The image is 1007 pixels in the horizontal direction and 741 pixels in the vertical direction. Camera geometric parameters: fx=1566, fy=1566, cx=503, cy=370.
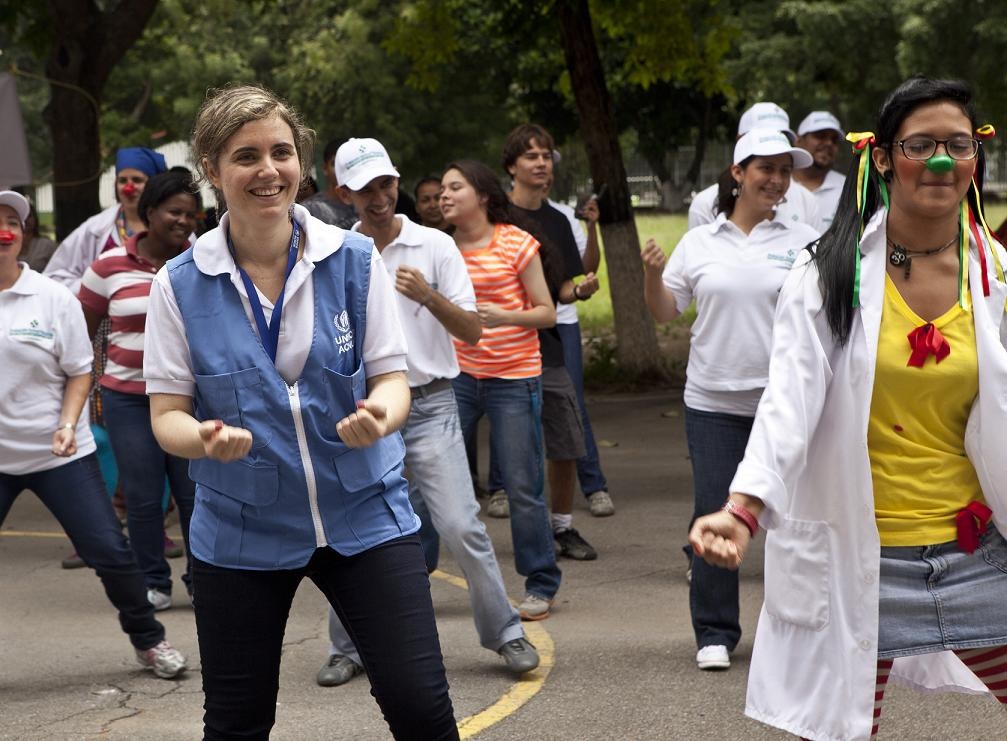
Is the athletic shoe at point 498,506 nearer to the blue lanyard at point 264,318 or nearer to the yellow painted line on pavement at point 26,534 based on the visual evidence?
the yellow painted line on pavement at point 26,534

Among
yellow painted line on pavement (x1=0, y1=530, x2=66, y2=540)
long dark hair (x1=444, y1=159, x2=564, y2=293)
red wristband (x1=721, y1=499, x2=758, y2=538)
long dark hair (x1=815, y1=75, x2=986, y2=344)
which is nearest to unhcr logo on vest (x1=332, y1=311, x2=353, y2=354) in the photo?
red wristband (x1=721, y1=499, x2=758, y2=538)

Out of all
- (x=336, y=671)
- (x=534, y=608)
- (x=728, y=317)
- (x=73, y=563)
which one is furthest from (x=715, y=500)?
(x=73, y=563)

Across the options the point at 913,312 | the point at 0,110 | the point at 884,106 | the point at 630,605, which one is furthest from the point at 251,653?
the point at 0,110

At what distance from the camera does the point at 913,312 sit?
3.74m

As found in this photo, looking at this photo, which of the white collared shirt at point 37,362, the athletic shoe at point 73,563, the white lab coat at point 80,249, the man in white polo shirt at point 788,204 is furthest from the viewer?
the white lab coat at point 80,249

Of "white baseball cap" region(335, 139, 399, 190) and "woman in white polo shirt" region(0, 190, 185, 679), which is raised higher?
"white baseball cap" region(335, 139, 399, 190)

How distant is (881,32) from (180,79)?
868 inches

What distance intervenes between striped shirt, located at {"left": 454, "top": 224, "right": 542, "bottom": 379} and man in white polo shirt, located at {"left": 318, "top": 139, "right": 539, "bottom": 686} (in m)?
0.74

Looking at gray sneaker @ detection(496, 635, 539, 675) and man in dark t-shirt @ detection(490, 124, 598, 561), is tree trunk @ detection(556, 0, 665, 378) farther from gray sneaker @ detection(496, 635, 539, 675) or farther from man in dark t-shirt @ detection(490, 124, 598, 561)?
gray sneaker @ detection(496, 635, 539, 675)

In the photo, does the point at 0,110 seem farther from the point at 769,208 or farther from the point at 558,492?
the point at 769,208

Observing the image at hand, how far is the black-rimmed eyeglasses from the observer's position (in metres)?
3.67

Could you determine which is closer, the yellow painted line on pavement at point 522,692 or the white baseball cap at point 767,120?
the yellow painted line on pavement at point 522,692

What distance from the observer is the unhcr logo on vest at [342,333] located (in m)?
3.65

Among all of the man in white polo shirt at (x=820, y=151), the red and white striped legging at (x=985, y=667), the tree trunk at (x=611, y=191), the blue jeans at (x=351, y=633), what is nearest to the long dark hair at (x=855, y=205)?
the red and white striped legging at (x=985, y=667)
